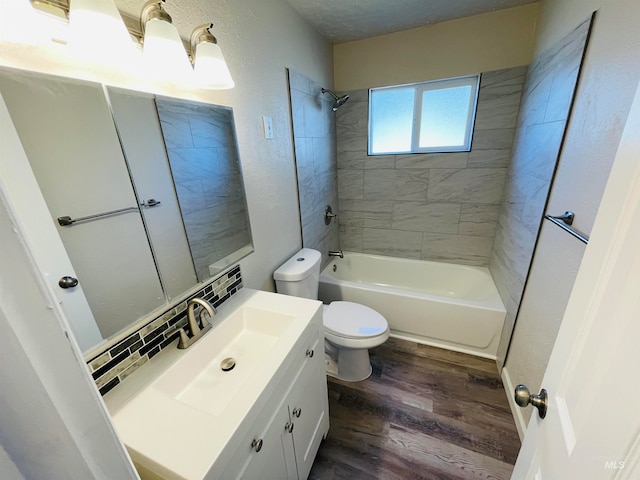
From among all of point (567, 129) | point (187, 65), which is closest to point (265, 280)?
point (187, 65)

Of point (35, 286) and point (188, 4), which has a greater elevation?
point (188, 4)

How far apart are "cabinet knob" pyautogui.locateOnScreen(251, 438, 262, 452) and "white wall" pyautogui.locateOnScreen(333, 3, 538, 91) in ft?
8.24

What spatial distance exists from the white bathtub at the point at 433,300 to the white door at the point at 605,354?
1.41 metres

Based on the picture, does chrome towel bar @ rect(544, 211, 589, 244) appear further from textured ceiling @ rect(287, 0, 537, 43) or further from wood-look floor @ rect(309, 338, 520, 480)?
textured ceiling @ rect(287, 0, 537, 43)

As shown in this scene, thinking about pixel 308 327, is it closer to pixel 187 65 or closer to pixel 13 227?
pixel 13 227

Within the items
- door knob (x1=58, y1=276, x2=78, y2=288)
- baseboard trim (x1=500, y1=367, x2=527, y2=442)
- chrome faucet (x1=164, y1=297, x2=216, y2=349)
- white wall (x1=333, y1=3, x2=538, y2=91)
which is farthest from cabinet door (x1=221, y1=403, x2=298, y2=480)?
white wall (x1=333, y1=3, x2=538, y2=91)

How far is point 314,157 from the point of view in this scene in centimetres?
207

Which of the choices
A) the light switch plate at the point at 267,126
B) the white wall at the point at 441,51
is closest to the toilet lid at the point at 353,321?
the light switch plate at the point at 267,126

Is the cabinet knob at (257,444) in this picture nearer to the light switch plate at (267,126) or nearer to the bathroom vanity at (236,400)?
the bathroom vanity at (236,400)

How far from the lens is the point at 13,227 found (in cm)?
23

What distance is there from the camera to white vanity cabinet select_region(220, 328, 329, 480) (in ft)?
2.48

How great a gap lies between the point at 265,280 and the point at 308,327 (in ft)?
1.98

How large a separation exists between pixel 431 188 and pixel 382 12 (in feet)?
4.45

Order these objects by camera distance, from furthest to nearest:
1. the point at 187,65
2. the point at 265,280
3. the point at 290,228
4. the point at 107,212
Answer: the point at 290,228 → the point at 265,280 → the point at 187,65 → the point at 107,212
